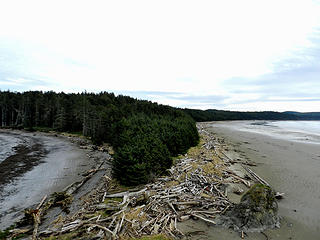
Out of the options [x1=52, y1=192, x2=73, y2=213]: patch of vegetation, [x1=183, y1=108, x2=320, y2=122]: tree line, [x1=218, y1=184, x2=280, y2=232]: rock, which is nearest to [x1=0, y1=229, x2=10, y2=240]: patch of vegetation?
[x1=52, y1=192, x2=73, y2=213]: patch of vegetation

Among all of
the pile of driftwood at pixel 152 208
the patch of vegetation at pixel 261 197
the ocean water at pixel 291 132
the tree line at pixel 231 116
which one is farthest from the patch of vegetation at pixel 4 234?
the tree line at pixel 231 116

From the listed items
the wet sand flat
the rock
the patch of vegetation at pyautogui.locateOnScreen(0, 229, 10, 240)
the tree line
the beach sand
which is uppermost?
the tree line

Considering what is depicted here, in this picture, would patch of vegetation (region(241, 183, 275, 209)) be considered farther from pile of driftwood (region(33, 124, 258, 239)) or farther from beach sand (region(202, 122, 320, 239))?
pile of driftwood (region(33, 124, 258, 239))

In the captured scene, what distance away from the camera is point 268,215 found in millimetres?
7641

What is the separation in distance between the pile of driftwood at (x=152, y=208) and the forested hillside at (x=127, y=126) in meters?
1.62

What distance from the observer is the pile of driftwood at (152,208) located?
7.16m

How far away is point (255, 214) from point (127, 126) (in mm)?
22274

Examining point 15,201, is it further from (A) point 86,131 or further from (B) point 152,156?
(A) point 86,131

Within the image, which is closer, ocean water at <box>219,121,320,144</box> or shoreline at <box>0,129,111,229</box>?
shoreline at <box>0,129,111,229</box>

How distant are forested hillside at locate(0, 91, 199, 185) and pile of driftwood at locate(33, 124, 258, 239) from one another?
162 centimetres

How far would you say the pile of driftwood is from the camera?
7164 millimetres

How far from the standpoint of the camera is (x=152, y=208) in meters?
8.62

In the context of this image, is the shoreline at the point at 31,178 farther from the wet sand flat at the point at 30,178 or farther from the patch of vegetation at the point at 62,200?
the patch of vegetation at the point at 62,200

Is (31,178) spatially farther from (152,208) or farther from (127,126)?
(127,126)
